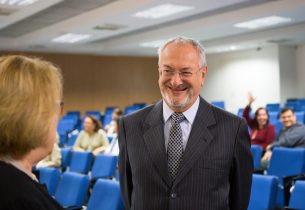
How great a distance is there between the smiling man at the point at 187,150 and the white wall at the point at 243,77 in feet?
43.6

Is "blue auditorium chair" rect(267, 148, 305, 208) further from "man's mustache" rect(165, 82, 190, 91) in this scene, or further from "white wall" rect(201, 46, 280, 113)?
"white wall" rect(201, 46, 280, 113)

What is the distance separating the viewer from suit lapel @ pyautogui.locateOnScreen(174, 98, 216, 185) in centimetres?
174

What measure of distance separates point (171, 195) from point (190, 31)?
9.67m

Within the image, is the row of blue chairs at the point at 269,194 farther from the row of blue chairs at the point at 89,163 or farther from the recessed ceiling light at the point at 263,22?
the recessed ceiling light at the point at 263,22

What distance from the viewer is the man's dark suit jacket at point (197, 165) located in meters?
1.72

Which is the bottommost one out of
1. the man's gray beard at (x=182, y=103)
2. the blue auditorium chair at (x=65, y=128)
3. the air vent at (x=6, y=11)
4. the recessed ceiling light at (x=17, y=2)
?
the blue auditorium chair at (x=65, y=128)

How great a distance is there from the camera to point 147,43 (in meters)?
13.4

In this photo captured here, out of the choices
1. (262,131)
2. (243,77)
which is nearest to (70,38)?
(243,77)

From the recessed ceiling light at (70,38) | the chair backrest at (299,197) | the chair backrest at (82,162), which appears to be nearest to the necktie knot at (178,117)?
the chair backrest at (299,197)

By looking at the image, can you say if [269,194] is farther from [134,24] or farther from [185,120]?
[134,24]

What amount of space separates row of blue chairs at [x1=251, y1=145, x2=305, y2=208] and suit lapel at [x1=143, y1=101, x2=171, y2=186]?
2.66 metres

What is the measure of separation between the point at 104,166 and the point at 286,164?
1.96 meters

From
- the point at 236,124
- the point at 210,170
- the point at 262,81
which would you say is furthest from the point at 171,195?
the point at 262,81

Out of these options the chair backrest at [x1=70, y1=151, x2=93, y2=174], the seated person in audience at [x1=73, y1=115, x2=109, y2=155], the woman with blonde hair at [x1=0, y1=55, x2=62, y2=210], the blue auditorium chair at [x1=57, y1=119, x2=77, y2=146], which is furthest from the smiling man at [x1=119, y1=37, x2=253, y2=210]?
the blue auditorium chair at [x1=57, y1=119, x2=77, y2=146]
